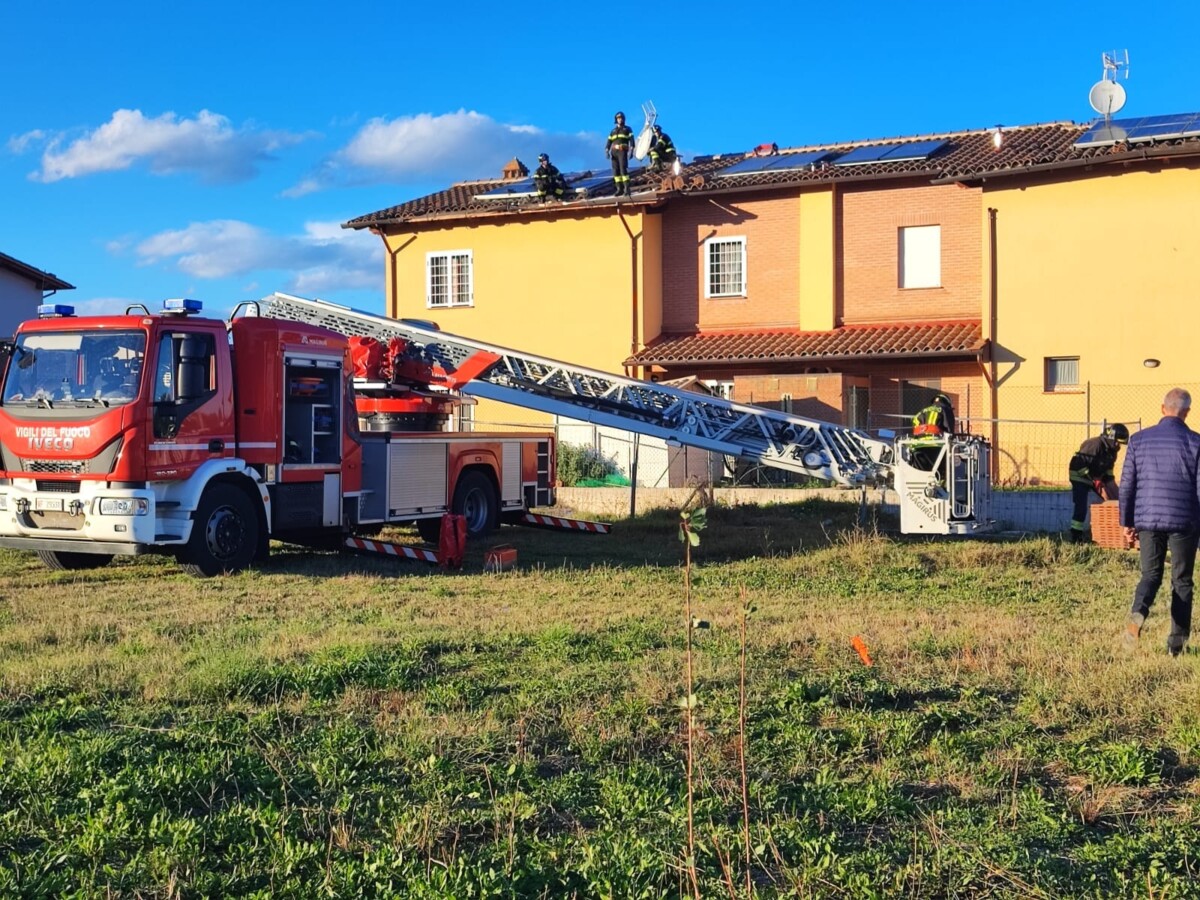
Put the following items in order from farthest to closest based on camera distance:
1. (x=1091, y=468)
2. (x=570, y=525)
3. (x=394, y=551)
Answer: (x=570, y=525) → (x=1091, y=468) → (x=394, y=551)

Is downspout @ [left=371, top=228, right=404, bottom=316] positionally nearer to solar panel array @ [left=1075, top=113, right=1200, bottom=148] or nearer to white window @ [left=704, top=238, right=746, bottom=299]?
white window @ [left=704, top=238, right=746, bottom=299]

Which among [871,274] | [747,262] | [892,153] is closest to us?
[871,274]

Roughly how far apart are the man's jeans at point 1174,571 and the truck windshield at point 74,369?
8.92 meters

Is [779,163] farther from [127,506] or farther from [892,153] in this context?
[127,506]

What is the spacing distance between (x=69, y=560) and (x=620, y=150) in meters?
17.6

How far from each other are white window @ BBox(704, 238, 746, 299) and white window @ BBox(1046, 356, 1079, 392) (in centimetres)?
706

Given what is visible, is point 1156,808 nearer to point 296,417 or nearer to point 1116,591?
point 1116,591

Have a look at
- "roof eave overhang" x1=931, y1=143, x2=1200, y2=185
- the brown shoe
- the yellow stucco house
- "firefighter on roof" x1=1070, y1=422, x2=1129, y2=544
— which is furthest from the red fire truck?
"roof eave overhang" x1=931, y1=143, x2=1200, y2=185

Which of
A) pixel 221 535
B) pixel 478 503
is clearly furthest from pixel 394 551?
pixel 478 503

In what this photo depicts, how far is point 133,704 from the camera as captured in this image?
279 inches

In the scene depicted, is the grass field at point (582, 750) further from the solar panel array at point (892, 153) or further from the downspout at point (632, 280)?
the downspout at point (632, 280)

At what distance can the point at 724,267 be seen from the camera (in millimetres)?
29703

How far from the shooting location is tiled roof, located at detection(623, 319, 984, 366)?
26.1 meters

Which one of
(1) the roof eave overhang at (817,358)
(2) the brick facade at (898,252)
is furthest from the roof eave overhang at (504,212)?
(2) the brick facade at (898,252)
